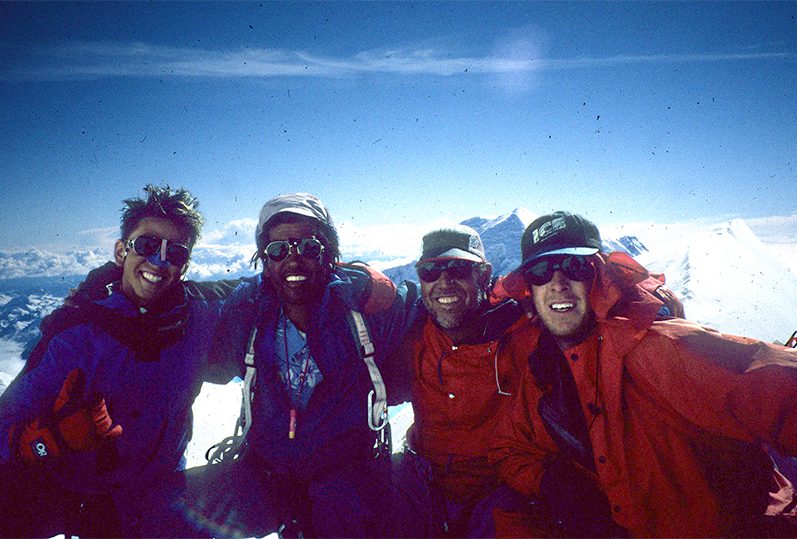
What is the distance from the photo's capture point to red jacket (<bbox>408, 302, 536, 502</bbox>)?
462 cm

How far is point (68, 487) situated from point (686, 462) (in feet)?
21.8

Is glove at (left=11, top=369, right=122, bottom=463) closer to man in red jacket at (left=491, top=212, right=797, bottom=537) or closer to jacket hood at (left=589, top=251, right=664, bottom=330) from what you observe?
man in red jacket at (left=491, top=212, right=797, bottom=537)

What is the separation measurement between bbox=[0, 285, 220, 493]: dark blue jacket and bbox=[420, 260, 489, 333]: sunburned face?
3.18 meters

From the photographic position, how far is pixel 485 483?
4648mm

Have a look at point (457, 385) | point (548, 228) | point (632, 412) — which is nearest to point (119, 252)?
point (457, 385)

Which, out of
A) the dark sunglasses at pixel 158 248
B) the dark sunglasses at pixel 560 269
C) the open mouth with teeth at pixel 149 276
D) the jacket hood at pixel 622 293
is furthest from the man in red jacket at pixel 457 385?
the open mouth with teeth at pixel 149 276

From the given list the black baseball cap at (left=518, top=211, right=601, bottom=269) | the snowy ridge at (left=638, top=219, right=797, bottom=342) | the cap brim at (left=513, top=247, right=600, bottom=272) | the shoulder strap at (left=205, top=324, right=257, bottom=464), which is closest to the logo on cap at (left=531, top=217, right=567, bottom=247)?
the black baseball cap at (left=518, top=211, right=601, bottom=269)

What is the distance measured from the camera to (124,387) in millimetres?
4230

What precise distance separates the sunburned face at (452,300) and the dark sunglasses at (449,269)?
3 cm

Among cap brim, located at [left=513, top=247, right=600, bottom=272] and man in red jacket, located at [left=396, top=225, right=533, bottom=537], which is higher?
cap brim, located at [left=513, top=247, right=600, bottom=272]

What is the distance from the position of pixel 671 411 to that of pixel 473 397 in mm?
2110

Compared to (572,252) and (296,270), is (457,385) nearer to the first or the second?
(572,252)

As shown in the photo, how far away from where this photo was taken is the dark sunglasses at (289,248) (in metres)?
4.84

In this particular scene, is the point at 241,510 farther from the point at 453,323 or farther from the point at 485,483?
the point at 453,323
